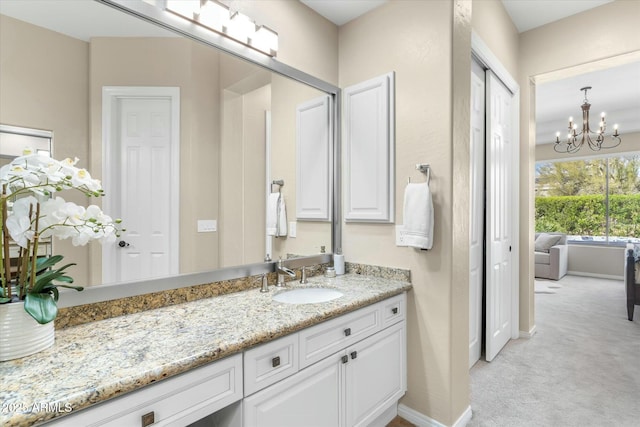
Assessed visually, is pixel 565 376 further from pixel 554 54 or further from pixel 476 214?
pixel 554 54

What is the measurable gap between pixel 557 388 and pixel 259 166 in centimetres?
253

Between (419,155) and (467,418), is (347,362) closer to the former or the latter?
(467,418)

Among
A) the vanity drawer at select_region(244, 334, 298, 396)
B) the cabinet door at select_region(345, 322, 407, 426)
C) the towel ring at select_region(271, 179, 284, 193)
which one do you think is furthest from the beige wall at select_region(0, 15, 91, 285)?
the cabinet door at select_region(345, 322, 407, 426)

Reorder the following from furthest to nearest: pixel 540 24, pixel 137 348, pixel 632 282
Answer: pixel 632 282, pixel 540 24, pixel 137 348

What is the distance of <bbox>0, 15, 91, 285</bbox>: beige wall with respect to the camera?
112 centimetres

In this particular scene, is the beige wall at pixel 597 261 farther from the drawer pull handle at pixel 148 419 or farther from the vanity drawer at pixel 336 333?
the drawer pull handle at pixel 148 419

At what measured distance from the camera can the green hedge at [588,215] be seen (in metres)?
6.19

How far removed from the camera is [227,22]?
65.9 inches

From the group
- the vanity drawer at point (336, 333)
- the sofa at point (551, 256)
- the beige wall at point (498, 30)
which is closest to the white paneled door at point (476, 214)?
the beige wall at point (498, 30)

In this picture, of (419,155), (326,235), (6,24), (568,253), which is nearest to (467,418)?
(326,235)

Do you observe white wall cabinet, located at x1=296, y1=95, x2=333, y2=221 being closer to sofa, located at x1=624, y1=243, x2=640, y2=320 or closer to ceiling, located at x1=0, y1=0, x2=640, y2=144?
ceiling, located at x1=0, y1=0, x2=640, y2=144

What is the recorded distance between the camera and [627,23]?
102 inches

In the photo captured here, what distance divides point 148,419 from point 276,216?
1298mm

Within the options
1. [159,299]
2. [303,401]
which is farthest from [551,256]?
[159,299]
